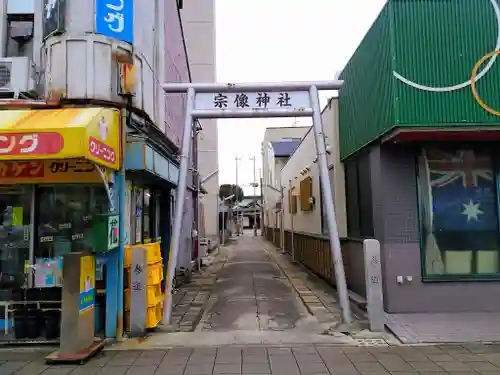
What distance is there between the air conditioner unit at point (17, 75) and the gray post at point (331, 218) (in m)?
5.16

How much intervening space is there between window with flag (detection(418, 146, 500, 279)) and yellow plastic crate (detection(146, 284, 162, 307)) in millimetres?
4843

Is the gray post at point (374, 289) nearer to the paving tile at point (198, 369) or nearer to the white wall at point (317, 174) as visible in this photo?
the paving tile at point (198, 369)

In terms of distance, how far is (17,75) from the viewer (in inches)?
312

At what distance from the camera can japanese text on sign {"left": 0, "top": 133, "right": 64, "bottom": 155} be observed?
5.92 meters

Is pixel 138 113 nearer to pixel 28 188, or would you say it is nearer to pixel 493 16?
pixel 28 188

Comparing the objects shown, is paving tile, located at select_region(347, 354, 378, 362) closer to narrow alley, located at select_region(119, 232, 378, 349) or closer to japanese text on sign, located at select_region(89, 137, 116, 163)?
narrow alley, located at select_region(119, 232, 378, 349)

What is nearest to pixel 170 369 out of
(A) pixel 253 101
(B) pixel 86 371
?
(B) pixel 86 371

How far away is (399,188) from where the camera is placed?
8.41 m

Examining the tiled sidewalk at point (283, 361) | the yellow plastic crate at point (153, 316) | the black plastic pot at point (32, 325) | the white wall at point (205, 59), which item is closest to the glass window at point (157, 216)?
the yellow plastic crate at point (153, 316)

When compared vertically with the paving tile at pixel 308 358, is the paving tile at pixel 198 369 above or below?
above

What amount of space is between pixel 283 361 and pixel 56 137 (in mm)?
4163

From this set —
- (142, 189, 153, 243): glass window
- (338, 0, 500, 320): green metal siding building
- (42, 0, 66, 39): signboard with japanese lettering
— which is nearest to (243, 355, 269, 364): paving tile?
(338, 0, 500, 320): green metal siding building

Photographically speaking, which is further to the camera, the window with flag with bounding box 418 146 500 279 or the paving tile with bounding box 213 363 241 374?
the window with flag with bounding box 418 146 500 279

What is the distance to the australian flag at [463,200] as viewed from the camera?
8.48 metres
